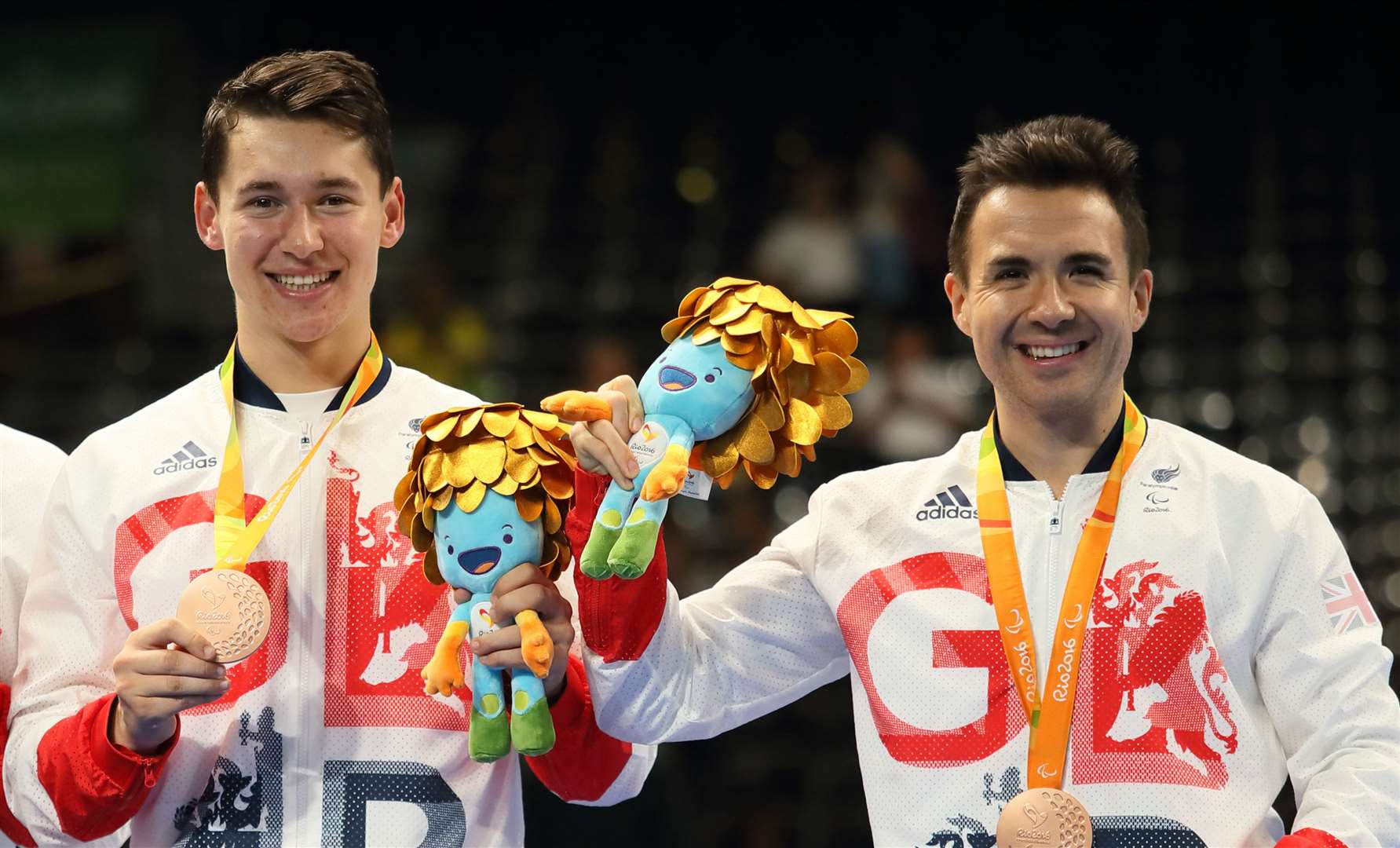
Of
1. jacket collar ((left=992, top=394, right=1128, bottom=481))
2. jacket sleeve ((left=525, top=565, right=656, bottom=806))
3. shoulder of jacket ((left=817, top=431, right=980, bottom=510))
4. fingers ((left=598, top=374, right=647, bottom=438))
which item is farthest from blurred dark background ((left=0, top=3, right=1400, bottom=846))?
fingers ((left=598, top=374, right=647, bottom=438))

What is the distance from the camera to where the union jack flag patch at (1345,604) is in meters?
2.50

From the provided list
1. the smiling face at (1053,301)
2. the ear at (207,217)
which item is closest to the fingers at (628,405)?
the smiling face at (1053,301)

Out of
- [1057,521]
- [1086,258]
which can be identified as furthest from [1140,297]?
[1057,521]

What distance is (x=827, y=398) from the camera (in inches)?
98.5

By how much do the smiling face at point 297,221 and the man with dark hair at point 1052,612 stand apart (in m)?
0.64

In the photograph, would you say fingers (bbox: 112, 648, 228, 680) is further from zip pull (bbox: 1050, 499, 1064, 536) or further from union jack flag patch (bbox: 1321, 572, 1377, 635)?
union jack flag patch (bbox: 1321, 572, 1377, 635)

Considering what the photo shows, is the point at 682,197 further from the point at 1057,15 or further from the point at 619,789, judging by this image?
the point at 619,789

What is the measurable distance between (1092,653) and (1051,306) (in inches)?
22.0

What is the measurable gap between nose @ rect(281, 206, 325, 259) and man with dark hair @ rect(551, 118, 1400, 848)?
2.15 ft

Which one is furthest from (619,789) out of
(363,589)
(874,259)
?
(874,259)

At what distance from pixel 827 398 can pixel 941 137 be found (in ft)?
23.0

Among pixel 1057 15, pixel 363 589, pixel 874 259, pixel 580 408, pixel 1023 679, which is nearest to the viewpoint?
pixel 580 408

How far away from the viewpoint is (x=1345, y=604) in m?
2.51

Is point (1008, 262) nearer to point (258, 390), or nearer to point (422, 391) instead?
point (422, 391)
